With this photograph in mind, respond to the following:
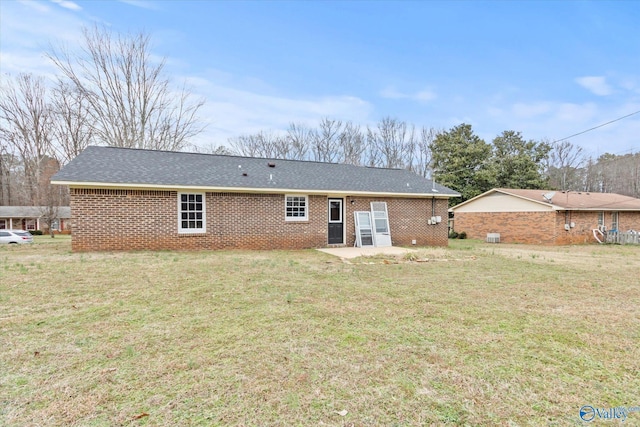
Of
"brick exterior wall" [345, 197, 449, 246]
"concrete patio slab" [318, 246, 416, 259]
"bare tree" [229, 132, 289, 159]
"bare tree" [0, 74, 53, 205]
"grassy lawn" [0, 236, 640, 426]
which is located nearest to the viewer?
Result: "grassy lawn" [0, 236, 640, 426]

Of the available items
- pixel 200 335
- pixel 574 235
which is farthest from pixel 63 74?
pixel 574 235

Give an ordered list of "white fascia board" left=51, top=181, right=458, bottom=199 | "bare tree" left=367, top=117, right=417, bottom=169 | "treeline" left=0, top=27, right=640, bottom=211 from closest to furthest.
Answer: "white fascia board" left=51, top=181, right=458, bottom=199
"treeline" left=0, top=27, right=640, bottom=211
"bare tree" left=367, top=117, right=417, bottom=169

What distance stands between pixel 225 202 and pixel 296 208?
9.01 feet

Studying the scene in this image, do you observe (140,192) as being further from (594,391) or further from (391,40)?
(391,40)

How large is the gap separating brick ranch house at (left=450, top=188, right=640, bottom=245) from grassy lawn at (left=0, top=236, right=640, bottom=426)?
12669mm

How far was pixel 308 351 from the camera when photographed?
130 inches

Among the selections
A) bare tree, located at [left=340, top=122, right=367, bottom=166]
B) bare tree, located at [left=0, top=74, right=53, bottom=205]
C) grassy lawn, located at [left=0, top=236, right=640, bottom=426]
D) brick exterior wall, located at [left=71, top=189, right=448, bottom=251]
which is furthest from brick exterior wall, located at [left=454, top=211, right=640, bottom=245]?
bare tree, located at [left=0, top=74, right=53, bottom=205]

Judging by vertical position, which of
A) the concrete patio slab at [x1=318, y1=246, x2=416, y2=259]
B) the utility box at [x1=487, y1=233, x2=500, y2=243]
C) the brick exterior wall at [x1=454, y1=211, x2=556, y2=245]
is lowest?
the utility box at [x1=487, y1=233, x2=500, y2=243]

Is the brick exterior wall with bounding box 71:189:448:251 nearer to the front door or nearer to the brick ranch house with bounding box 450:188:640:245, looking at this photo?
the front door

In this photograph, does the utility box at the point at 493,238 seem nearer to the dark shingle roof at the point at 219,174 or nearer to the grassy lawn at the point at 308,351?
the dark shingle roof at the point at 219,174

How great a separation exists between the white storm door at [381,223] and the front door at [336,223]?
1380 mm

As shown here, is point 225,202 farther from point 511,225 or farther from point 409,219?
point 511,225

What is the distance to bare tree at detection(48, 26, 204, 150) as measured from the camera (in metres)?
22.4

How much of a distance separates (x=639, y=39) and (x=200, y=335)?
19586 mm
